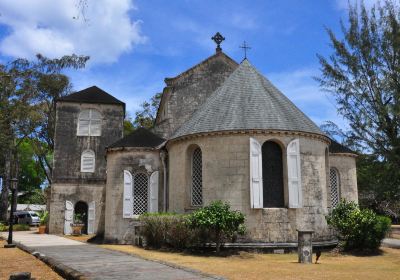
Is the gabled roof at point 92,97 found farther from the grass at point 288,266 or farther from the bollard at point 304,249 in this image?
the bollard at point 304,249

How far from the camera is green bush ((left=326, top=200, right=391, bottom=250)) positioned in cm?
1567

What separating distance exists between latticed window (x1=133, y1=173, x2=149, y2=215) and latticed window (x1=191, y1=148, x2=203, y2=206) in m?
3.81

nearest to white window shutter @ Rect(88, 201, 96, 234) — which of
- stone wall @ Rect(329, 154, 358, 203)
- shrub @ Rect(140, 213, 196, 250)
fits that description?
shrub @ Rect(140, 213, 196, 250)

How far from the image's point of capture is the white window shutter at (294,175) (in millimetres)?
15727

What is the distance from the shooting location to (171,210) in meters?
18.1

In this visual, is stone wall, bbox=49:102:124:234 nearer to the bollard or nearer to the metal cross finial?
the metal cross finial

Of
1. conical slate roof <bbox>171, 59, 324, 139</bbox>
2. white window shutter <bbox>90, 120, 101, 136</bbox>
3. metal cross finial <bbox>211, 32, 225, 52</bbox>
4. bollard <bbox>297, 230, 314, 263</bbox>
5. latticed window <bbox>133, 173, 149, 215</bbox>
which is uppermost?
metal cross finial <bbox>211, 32, 225, 52</bbox>

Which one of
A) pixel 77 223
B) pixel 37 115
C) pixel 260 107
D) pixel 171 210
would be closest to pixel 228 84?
pixel 260 107

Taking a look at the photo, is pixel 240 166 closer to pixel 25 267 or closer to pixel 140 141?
pixel 140 141

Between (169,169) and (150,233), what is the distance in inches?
128

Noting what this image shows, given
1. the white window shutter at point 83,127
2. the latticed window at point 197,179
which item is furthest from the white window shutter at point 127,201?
the white window shutter at point 83,127

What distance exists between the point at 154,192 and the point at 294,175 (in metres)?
7.23

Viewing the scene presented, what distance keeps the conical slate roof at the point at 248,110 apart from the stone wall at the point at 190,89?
19.8ft

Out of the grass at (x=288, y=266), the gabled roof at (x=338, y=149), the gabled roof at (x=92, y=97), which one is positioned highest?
the gabled roof at (x=92, y=97)
